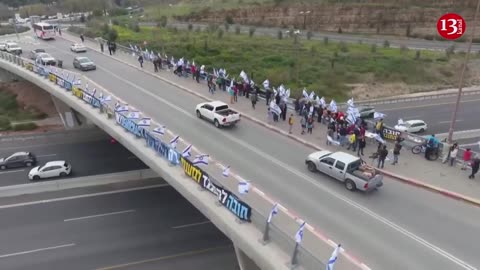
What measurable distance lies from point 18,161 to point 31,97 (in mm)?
25575

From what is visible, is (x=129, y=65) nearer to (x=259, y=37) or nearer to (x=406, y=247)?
(x=406, y=247)

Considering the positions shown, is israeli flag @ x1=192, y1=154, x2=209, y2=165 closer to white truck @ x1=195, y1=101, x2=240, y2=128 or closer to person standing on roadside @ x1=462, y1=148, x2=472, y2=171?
white truck @ x1=195, y1=101, x2=240, y2=128

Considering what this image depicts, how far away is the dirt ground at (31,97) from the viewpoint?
5650 cm

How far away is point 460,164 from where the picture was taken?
23.9 m

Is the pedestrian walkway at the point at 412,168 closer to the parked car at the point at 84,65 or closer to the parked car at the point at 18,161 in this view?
the parked car at the point at 18,161

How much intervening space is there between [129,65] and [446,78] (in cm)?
4464

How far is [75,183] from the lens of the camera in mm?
33812

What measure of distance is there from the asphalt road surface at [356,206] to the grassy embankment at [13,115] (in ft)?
91.6

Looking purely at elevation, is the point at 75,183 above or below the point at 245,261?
below

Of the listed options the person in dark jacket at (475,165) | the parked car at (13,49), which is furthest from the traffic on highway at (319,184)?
the parked car at (13,49)

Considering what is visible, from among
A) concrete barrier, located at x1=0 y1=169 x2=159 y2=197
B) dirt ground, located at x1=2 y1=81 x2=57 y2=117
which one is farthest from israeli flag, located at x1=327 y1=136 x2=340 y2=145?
dirt ground, located at x1=2 y1=81 x2=57 y2=117

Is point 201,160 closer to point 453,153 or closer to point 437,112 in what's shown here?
point 453,153

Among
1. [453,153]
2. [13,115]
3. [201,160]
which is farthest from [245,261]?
[13,115]

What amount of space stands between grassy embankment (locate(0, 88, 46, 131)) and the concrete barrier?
62.7ft
